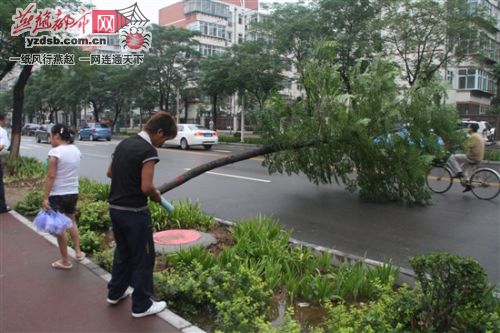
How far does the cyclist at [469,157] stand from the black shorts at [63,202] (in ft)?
28.6

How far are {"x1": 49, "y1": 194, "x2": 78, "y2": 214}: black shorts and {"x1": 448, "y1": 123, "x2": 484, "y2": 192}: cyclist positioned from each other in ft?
28.6

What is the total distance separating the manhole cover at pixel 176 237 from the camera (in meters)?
5.86

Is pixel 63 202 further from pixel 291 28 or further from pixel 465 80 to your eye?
pixel 465 80

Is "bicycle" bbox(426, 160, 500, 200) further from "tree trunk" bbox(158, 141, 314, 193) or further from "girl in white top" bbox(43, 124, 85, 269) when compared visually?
"girl in white top" bbox(43, 124, 85, 269)

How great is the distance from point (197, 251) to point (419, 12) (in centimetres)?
1618

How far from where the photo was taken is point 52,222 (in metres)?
4.74

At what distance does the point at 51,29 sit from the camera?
12.3 metres

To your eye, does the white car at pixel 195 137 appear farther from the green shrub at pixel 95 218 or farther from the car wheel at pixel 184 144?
the green shrub at pixel 95 218

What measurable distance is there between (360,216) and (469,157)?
12.8ft

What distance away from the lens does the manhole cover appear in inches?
231

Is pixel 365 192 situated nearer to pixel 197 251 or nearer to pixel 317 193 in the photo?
pixel 317 193

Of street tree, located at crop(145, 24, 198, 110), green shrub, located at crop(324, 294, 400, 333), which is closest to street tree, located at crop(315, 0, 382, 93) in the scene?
street tree, located at crop(145, 24, 198, 110)

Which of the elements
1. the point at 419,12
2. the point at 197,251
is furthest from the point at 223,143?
the point at 197,251

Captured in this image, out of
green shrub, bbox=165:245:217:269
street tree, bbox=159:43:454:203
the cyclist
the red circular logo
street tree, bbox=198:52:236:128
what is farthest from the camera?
the red circular logo
